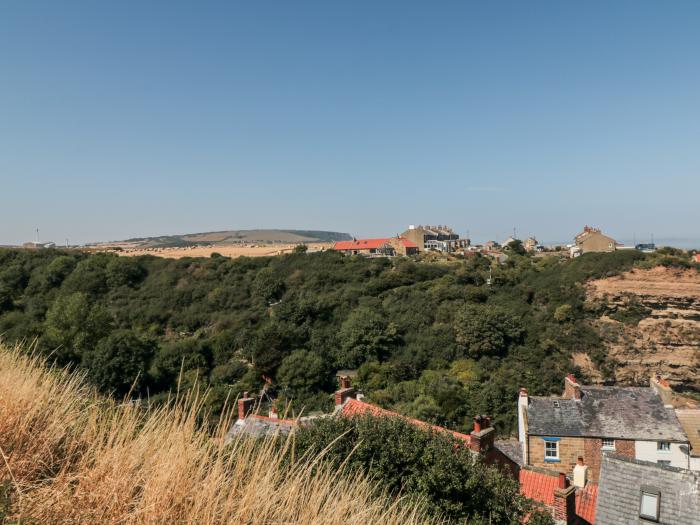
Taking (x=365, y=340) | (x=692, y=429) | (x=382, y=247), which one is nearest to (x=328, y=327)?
(x=365, y=340)

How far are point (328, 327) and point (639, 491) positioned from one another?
24.6 m

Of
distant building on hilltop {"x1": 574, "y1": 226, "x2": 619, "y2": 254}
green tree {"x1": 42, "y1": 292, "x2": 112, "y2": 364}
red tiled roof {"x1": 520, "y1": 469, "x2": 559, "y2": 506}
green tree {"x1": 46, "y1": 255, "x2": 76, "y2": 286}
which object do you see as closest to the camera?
red tiled roof {"x1": 520, "y1": 469, "x2": 559, "y2": 506}

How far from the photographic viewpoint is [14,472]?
2.86 meters

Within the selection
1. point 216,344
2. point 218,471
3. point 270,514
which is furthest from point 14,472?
point 216,344

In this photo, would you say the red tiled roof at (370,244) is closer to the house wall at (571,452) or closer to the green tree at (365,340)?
the green tree at (365,340)

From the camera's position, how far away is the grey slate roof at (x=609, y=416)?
16953mm

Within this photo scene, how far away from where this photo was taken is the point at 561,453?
1703 cm

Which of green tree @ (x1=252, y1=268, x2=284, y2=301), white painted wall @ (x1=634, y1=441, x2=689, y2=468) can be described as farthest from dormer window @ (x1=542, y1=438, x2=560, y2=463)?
green tree @ (x1=252, y1=268, x2=284, y2=301)

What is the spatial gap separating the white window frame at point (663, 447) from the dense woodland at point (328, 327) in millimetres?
6411

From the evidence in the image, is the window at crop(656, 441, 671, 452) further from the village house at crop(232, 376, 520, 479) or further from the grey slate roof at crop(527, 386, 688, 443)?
the village house at crop(232, 376, 520, 479)

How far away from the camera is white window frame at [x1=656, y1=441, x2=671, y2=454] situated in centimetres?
1653

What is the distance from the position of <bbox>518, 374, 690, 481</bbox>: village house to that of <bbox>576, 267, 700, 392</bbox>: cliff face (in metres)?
10.2

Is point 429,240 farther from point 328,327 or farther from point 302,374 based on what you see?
point 302,374

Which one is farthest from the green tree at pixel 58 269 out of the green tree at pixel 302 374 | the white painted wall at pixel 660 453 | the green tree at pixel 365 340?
the white painted wall at pixel 660 453
